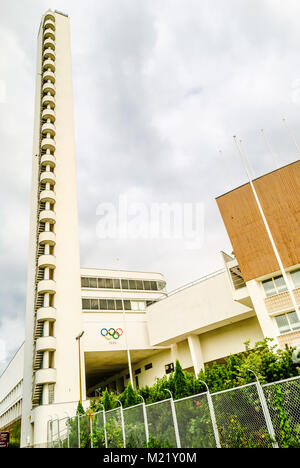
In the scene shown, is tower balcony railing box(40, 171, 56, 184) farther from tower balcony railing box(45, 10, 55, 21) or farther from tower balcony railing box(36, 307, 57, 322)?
tower balcony railing box(45, 10, 55, 21)

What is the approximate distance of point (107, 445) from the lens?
1505cm

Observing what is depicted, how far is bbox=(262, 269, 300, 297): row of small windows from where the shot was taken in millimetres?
26062

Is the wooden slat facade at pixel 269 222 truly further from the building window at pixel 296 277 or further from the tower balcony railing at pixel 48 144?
the tower balcony railing at pixel 48 144

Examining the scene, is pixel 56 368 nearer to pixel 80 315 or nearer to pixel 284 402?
pixel 80 315

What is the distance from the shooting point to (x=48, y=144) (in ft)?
140

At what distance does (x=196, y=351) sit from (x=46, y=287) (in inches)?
712

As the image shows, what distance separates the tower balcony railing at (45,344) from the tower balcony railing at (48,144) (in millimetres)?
23199

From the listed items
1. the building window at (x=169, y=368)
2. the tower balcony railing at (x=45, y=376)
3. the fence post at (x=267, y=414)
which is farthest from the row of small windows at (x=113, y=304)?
the fence post at (x=267, y=414)

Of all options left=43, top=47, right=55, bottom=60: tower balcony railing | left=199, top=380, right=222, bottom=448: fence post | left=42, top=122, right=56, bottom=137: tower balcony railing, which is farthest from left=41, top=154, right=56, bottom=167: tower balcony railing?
left=199, top=380, right=222, bottom=448: fence post

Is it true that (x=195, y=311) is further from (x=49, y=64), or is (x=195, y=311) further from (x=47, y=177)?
(x=49, y=64)

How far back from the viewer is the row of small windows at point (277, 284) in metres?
26.1

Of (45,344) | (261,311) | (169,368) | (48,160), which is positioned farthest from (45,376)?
(48,160)

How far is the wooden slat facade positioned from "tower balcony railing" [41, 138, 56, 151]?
2457cm
